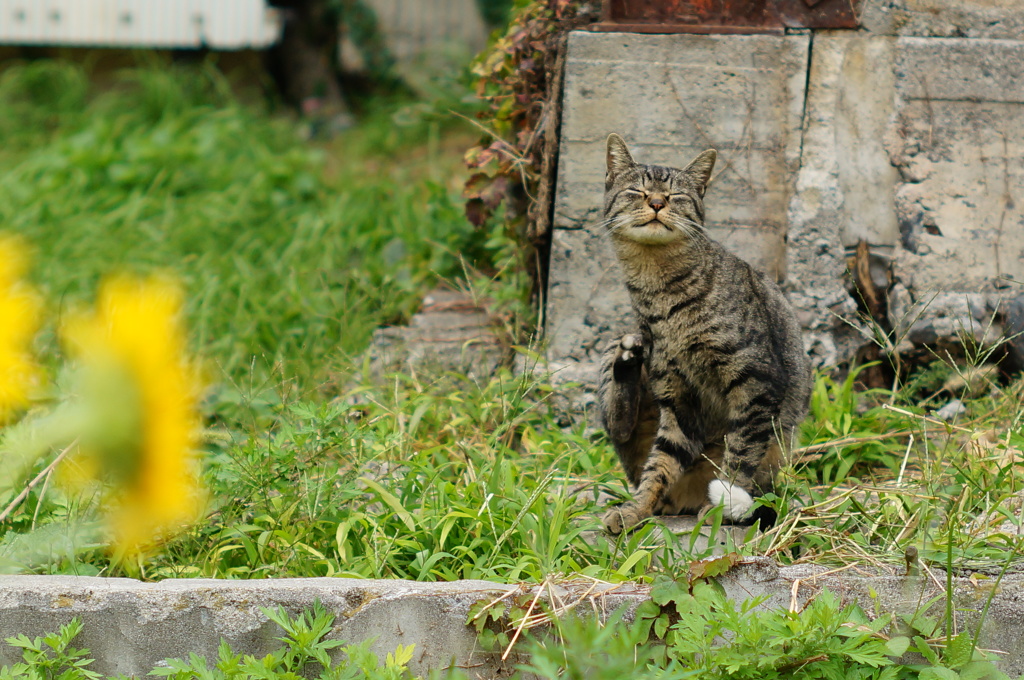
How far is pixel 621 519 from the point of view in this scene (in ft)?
8.63

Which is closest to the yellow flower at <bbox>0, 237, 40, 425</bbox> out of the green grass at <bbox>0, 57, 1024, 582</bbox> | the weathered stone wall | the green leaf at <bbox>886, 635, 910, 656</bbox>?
the green grass at <bbox>0, 57, 1024, 582</bbox>

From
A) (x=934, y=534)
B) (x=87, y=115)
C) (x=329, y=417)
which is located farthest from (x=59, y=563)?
(x=87, y=115)

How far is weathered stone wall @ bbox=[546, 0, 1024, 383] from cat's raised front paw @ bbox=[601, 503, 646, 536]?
3.33 feet

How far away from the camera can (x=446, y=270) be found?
4836 mm

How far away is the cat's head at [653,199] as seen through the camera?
9.16 ft

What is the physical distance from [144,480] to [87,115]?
8.01m

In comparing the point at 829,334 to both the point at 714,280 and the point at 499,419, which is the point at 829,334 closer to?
the point at 714,280

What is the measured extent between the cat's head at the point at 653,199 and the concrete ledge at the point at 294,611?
1.17 metres

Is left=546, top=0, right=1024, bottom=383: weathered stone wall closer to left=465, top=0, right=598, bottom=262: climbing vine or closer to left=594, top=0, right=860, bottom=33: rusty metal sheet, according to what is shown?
left=594, top=0, right=860, bottom=33: rusty metal sheet

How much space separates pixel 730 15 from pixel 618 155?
1.00 metres

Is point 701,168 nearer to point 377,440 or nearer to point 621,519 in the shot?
point 621,519

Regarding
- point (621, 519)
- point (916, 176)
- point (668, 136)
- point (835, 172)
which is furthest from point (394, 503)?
point (916, 176)

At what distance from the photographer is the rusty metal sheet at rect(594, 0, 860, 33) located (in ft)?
11.5

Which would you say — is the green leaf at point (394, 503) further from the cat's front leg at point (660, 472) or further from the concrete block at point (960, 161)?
the concrete block at point (960, 161)
